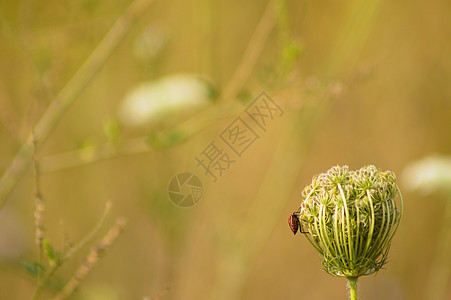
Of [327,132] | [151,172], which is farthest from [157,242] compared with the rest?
[327,132]

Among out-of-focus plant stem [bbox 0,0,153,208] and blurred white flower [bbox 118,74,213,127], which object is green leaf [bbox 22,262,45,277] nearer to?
out-of-focus plant stem [bbox 0,0,153,208]

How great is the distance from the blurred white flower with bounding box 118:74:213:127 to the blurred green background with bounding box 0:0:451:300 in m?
0.33

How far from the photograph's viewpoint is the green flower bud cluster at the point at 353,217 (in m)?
1.54

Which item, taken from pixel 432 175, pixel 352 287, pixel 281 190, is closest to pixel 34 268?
pixel 352 287

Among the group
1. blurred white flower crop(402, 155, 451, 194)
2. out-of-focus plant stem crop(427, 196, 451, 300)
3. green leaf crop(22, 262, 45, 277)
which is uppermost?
blurred white flower crop(402, 155, 451, 194)

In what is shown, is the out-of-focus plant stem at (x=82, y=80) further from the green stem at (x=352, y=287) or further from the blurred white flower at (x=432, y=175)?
the green stem at (x=352, y=287)

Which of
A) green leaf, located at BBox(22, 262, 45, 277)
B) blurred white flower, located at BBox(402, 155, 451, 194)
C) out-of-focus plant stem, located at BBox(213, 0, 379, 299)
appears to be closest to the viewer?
green leaf, located at BBox(22, 262, 45, 277)

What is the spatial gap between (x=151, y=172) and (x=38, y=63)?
8.47 ft

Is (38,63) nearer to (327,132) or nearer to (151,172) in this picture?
(151,172)

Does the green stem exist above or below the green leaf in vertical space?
below

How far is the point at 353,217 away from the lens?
61.0 inches

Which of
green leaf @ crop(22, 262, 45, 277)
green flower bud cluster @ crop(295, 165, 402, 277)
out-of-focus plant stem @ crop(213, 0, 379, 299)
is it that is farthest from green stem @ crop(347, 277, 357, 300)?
out-of-focus plant stem @ crop(213, 0, 379, 299)

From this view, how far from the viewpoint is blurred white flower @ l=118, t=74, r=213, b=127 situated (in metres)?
2.94

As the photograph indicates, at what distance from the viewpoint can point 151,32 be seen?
149 inches
